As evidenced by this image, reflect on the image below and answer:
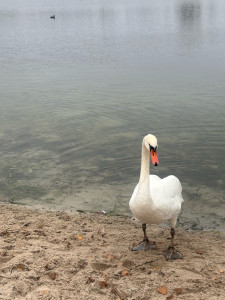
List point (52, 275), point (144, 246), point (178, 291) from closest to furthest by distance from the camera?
point (178, 291), point (52, 275), point (144, 246)

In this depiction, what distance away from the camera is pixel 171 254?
20.1ft

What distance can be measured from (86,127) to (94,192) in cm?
466

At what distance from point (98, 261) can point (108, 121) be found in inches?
337

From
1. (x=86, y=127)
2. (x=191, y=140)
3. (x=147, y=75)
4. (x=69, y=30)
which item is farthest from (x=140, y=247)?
(x=69, y=30)

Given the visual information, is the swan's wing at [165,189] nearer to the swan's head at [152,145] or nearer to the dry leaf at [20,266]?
the swan's head at [152,145]

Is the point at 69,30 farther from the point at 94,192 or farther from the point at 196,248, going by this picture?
the point at 196,248

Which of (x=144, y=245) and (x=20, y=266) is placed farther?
(x=144, y=245)

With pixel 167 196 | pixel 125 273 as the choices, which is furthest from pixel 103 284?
pixel 167 196

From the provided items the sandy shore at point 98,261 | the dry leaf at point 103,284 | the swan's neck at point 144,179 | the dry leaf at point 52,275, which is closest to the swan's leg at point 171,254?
the sandy shore at point 98,261

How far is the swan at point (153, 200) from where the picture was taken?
5.78m

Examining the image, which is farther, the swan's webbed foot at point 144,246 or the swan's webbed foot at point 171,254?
the swan's webbed foot at point 144,246

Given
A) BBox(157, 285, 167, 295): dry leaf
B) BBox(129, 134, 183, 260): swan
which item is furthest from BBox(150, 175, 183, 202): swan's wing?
BBox(157, 285, 167, 295): dry leaf

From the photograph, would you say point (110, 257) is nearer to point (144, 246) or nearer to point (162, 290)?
point (144, 246)

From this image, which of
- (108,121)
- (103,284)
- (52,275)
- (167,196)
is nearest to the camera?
(103,284)
